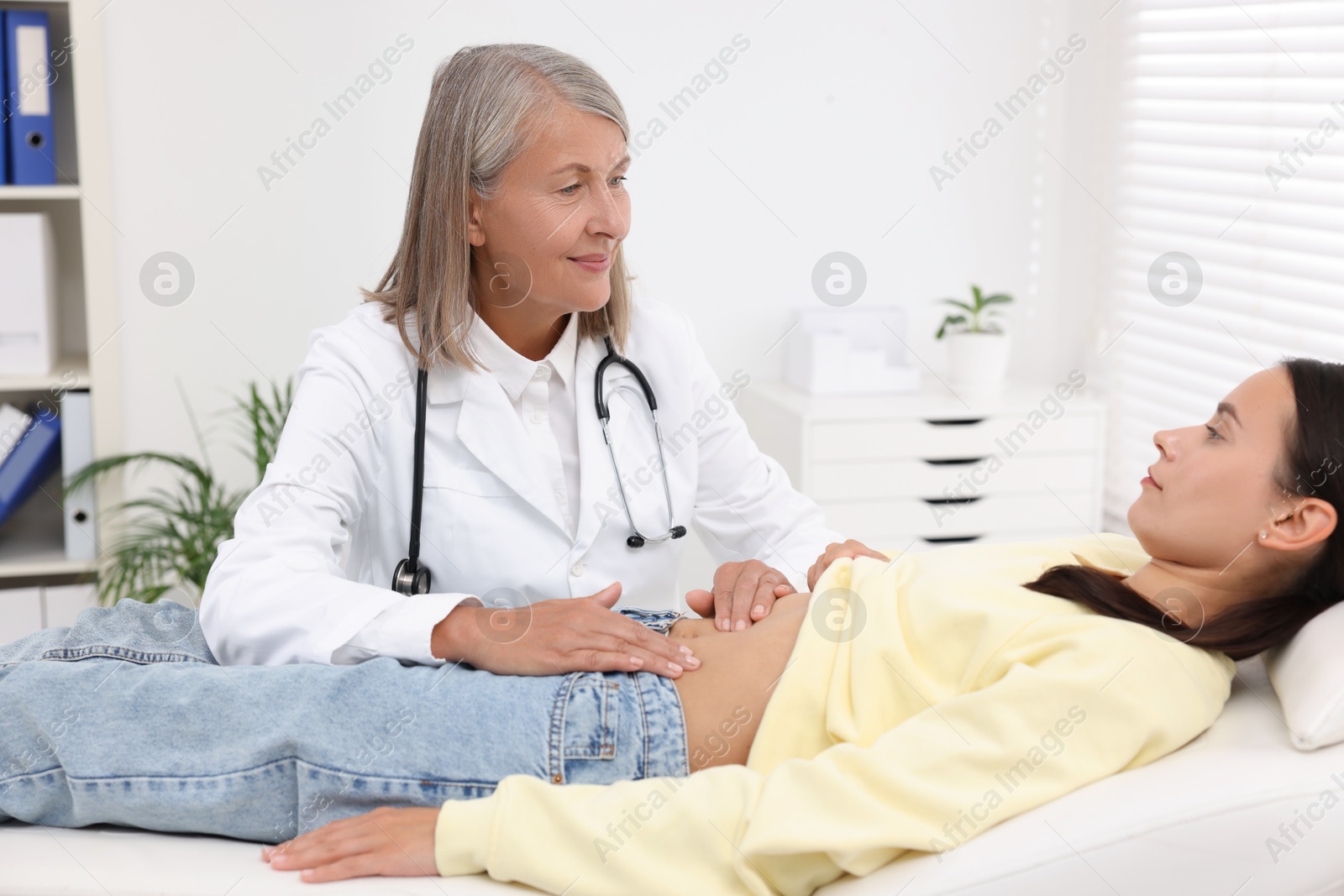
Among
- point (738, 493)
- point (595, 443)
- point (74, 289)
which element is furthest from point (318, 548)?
point (74, 289)

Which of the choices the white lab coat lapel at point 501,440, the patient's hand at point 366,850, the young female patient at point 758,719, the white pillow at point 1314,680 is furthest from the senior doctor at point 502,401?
the white pillow at point 1314,680

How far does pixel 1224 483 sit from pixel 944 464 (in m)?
1.64

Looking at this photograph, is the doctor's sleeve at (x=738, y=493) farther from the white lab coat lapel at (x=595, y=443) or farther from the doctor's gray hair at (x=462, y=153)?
the doctor's gray hair at (x=462, y=153)

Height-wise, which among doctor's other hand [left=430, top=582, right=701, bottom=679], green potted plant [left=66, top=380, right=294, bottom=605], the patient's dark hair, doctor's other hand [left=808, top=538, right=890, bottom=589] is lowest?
green potted plant [left=66, top=380, right=294, bottom=605]

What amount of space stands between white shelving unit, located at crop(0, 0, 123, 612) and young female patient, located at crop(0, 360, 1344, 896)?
1508mm

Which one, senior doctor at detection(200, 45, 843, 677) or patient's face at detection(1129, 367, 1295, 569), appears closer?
patient's face at detection(1129, 367, 1295, 569)

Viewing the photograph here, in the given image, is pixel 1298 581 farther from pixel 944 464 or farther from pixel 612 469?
pixel 944 464

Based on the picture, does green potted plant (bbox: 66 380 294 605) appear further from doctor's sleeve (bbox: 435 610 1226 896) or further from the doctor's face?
doctor's sleeve (bbox: 435 610 1226 896)

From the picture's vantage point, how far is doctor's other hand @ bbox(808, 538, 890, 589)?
5.14 feet

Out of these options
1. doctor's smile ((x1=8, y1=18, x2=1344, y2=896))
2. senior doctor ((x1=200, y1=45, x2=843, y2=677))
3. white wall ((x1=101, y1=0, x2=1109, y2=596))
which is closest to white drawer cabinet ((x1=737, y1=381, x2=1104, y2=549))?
doctor's smile ((x1=8, y1=18, x2=1344, y2=896))

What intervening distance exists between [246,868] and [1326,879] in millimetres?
1053

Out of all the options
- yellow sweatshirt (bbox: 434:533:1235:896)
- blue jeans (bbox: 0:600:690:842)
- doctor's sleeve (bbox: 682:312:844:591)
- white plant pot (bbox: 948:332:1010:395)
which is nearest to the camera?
yellow sweatshirt (bbox: 434:533:1235:896)

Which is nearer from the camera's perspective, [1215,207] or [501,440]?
[501,440]

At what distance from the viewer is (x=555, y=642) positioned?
51.8 inches
